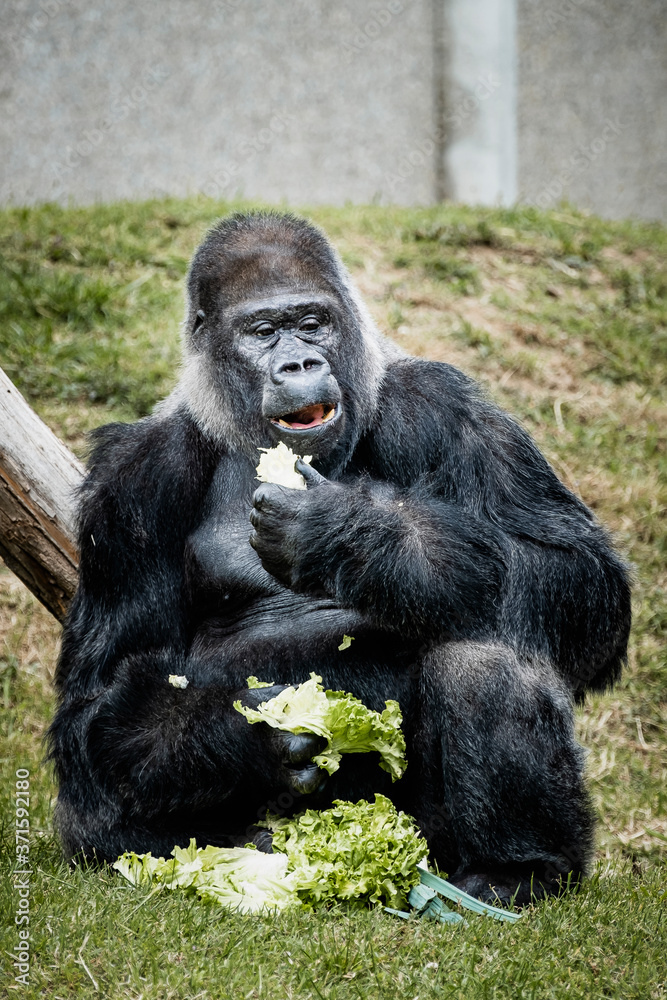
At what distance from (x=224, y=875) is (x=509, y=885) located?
109 cm

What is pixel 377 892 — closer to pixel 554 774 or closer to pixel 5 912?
pixel 554 774

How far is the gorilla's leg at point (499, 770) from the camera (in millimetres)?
4160

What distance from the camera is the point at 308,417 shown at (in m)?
4.54

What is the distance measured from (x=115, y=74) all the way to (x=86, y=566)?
26.2 ft

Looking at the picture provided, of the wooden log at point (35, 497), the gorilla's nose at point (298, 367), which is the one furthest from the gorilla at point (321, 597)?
the wooden log at point (35, 497)

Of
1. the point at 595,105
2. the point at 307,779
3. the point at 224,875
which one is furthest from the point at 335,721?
the point at 595,105

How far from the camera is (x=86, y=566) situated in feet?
15.4

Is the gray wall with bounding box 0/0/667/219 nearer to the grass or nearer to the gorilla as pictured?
the grass

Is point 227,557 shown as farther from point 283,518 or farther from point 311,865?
point 311,865

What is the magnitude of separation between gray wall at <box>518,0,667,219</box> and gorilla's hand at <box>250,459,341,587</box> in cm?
979

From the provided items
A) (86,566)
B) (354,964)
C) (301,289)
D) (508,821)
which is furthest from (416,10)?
(354,964)

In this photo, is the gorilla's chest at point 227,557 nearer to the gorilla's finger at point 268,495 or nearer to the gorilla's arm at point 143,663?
the gorilla's arm at point 143,663

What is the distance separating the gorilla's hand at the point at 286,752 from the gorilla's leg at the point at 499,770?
17.3 inches

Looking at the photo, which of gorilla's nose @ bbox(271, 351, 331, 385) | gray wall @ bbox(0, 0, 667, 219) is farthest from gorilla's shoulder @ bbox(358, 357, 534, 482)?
gray wall @ bbox(0, 0, 667, 219)
